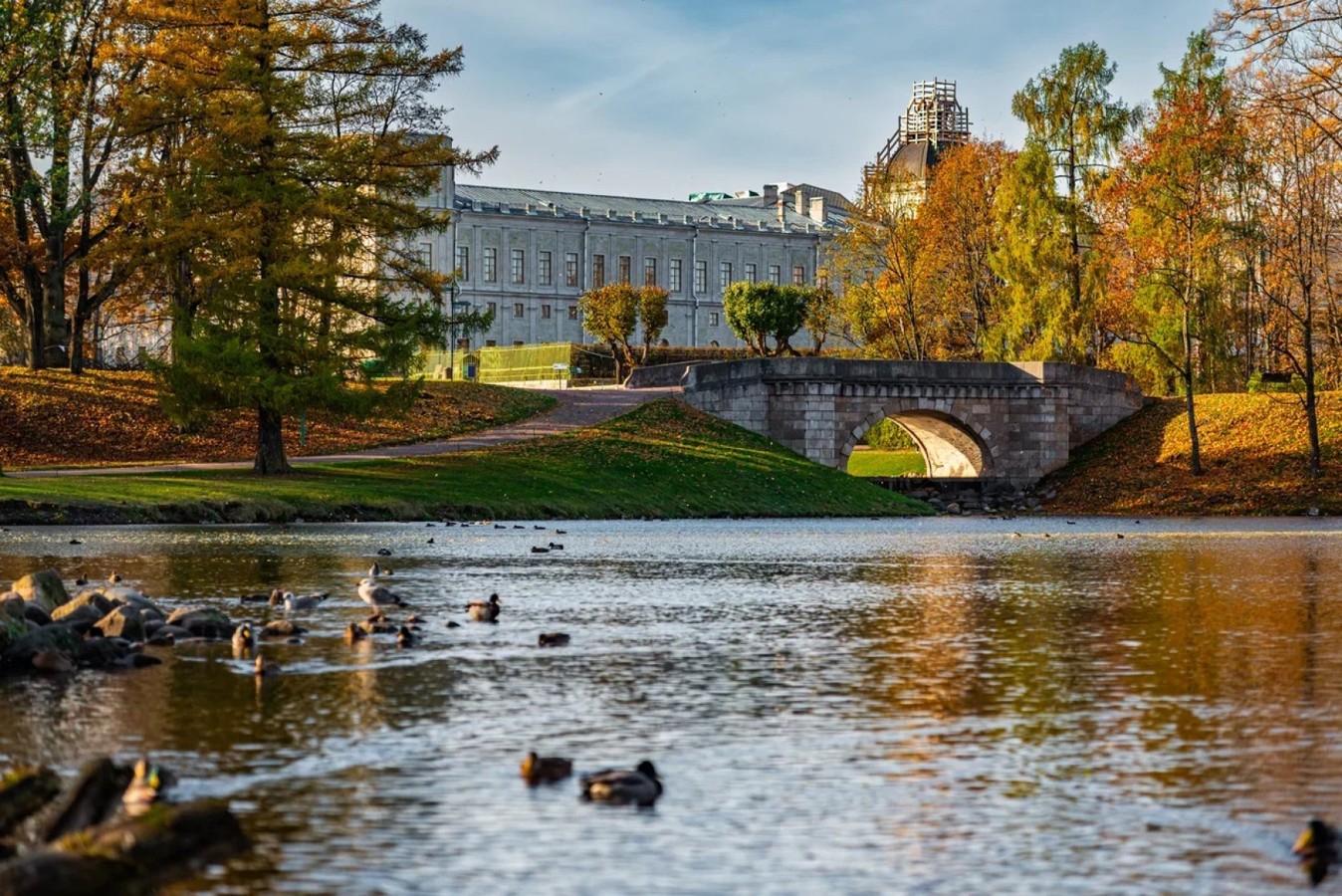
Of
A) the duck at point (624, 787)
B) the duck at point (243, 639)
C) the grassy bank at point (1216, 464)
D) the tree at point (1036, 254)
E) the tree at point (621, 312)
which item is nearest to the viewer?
the duck at point (624, 787)

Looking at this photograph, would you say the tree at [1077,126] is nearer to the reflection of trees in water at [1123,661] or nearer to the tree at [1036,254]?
the tree at [1036,254]

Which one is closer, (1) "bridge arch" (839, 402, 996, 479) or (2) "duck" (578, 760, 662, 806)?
(2) "duck" (578, 760, 662, 806)

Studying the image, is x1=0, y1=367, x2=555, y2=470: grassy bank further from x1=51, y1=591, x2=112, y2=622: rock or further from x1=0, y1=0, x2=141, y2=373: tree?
x1=51, y1=591, x2=112, y2=622: rock

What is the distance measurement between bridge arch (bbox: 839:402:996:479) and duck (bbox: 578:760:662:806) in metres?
46.5

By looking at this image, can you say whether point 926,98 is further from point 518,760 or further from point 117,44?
point 518,760

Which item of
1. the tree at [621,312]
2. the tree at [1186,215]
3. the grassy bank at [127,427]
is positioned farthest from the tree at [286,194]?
the tree at [621,312]

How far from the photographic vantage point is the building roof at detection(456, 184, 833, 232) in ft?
396

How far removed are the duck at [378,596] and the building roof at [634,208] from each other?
331ft

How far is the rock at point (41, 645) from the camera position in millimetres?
12625

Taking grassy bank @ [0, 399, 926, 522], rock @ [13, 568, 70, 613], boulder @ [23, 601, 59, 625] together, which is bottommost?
boulder @ [23, 601, 59, 625]

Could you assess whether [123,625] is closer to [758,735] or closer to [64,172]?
[758,735]

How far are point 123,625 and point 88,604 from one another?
3.16 feet

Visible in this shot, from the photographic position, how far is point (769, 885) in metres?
6.91

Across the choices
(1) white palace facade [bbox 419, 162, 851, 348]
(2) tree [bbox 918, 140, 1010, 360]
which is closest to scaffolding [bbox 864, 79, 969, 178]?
(1) white palace facade [bbox 419, 162, 851, 348]
